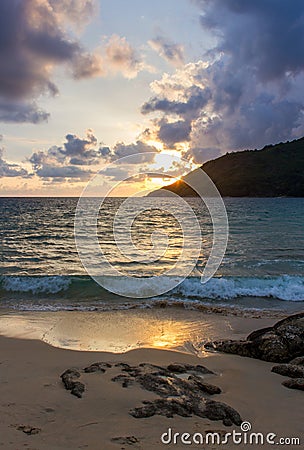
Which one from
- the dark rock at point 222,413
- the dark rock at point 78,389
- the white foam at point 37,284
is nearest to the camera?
the dark rock at point 222,413

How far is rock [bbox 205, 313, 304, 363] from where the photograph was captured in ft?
24.0

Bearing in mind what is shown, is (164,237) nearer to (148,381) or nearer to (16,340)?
(16,340)

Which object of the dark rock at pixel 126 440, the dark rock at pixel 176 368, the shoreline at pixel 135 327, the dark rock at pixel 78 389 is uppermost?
the dark rock at pixel 126 440

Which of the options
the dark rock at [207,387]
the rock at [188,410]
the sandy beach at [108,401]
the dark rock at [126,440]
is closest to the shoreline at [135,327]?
→ the sandy beach at [108,401]

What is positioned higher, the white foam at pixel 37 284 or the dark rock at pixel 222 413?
the dark rock at pixel 222 413

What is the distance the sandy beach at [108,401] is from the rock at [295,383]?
0.12m

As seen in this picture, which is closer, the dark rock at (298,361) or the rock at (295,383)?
the rock at (295,383)

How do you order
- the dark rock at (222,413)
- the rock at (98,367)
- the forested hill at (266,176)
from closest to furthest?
the dark rock at (222,413) < the rock at (98,367) < the forested hill at (266,176)

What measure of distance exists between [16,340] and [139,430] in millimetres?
4996

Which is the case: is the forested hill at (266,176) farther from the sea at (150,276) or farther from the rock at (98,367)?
the rock at (98,367)

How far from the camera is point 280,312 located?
1227cm

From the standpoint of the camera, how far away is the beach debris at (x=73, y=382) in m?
5.46

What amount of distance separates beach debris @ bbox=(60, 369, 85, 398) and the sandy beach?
0.09 meters

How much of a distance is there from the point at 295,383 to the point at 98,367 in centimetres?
331
